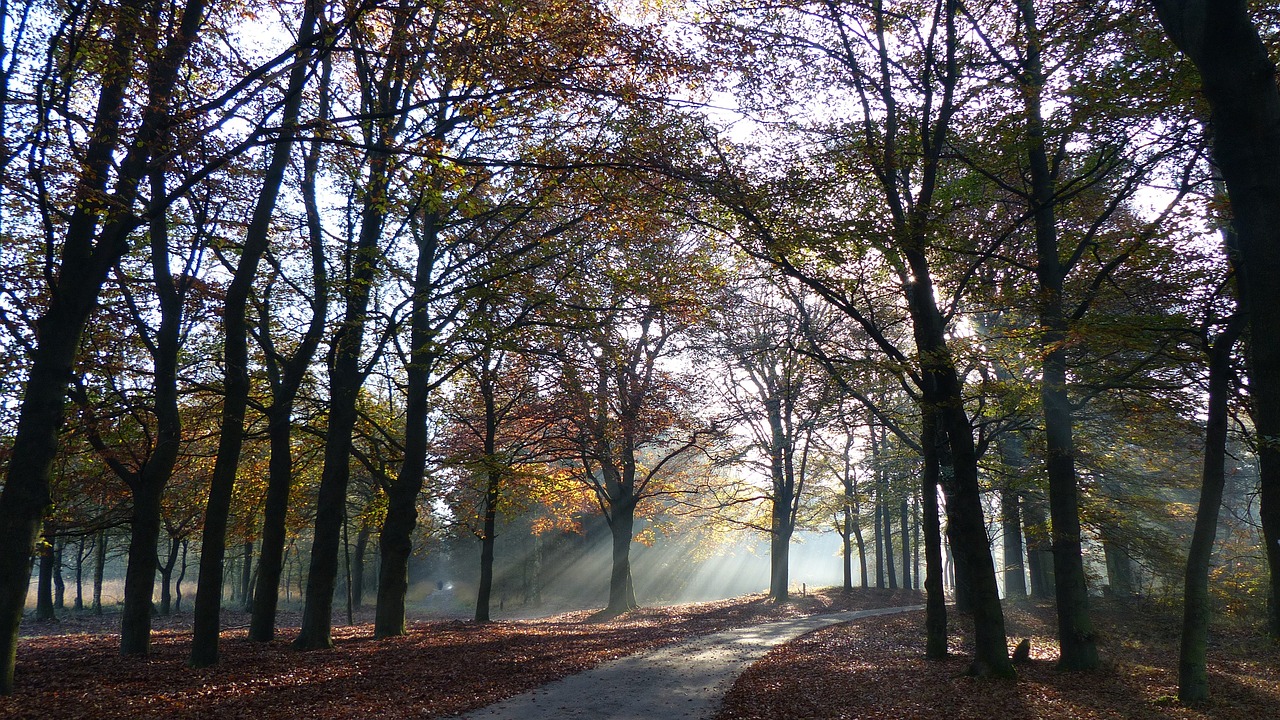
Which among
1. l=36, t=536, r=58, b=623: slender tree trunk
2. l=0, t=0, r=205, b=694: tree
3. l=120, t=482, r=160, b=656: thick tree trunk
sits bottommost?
l=36, t=536, r=58, b=623: slender tree trunk

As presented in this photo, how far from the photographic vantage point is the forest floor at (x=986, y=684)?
9.07m

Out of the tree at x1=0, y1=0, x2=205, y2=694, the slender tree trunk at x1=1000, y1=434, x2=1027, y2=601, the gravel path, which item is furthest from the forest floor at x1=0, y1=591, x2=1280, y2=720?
the slender tree trunk at x1=1000, y1=434, x2=1027, y2=601

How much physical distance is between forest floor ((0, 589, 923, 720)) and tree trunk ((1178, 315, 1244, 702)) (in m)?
9.01

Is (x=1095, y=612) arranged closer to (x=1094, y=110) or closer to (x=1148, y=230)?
(x=1148, y=230)

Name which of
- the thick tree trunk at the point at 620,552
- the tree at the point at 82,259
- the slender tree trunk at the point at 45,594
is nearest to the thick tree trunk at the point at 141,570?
the tree at the point at 82,259

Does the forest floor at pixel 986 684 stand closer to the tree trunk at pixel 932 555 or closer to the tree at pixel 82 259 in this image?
the tree trunk at pixel 932 555

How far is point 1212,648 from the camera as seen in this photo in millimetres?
16172

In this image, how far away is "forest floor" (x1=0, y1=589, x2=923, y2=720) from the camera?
770cm

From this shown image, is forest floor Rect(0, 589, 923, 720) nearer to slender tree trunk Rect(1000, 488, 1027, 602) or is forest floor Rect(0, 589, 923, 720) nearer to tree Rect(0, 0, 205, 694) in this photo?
tree Rect(0, 0, 205, 694)

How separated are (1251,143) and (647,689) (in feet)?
30.3

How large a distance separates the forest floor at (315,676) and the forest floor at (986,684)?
336 centimetres

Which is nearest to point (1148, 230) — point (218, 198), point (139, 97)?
point (139, 97)

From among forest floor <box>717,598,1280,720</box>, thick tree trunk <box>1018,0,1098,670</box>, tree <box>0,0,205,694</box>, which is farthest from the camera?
thick tree trunk <box>1018,0,1098,670</box>

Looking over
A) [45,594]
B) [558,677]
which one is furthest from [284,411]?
[45,594]
